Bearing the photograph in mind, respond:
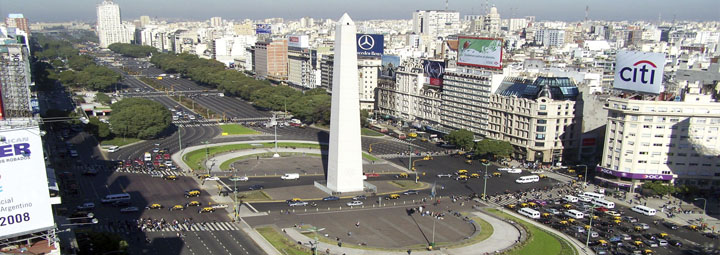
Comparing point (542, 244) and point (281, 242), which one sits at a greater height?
point (281, 242)

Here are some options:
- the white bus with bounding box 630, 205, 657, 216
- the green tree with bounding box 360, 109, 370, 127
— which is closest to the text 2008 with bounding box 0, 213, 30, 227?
the white bus with bounding box 630, 205, 657, 216

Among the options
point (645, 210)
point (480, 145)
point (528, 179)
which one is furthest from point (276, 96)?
point (645, 210)

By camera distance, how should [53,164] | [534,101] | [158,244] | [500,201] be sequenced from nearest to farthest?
[158,244] → [500,201] → [53,164] → [534,101]

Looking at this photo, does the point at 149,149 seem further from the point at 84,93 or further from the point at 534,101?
the point at 84,93

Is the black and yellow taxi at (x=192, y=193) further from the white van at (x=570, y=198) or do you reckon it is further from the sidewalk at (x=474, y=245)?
the white van at (x=570, y=198)

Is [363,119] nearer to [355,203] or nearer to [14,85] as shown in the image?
[355,203]

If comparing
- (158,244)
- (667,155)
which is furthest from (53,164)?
(667,155)

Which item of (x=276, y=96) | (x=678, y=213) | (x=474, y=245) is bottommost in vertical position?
(x=678, y=213)

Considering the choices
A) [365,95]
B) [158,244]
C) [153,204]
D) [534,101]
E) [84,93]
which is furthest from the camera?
[84,93]
